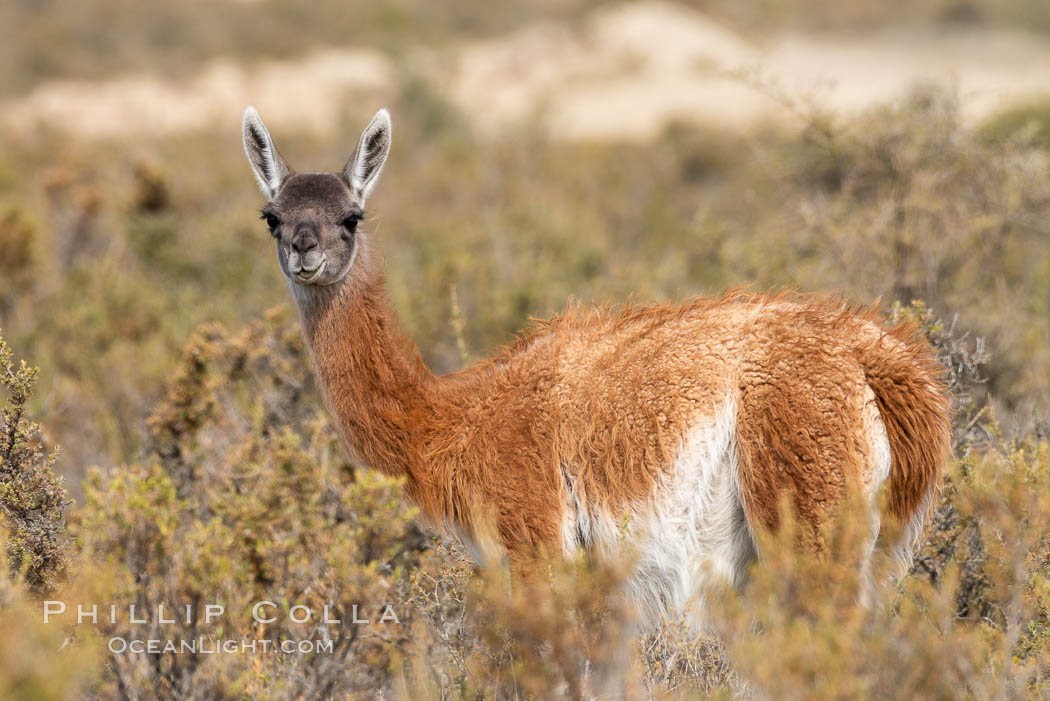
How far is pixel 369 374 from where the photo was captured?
166 inches

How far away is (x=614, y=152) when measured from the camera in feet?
79.9

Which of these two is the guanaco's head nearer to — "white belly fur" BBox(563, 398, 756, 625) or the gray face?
the gray face

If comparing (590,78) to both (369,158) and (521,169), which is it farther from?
(369,158)

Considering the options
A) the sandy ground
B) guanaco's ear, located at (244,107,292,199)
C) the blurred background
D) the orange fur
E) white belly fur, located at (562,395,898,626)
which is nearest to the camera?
the orange fur

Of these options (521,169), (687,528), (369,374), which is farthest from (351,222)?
(521,169)

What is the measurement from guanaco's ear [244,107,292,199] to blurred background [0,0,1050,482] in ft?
1.94

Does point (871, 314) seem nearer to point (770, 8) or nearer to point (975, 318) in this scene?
point (975, 318)

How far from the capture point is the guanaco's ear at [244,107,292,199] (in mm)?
4539

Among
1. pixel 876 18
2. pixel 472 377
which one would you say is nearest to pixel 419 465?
pixel 472 377

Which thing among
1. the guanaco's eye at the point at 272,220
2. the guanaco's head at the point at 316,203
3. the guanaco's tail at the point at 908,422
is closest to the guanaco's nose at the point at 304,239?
the guanaco's head at the point at 316,203

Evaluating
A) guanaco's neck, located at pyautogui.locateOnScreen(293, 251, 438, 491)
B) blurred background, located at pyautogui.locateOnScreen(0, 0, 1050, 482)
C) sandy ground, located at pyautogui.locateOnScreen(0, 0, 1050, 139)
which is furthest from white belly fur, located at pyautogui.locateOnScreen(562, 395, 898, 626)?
sandy ground, located at pyautogui.locateOnScreen(0, 0, 1050, 139)

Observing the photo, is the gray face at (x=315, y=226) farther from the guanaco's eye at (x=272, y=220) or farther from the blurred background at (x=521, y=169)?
the blurred background at (x=521, y=169)

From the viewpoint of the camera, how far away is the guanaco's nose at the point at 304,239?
415cm

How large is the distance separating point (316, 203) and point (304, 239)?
0.27 meters
